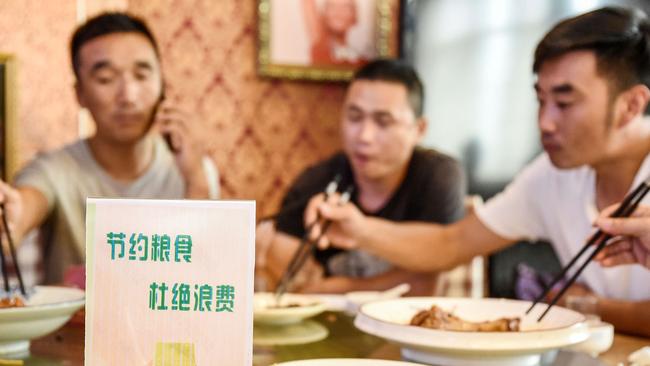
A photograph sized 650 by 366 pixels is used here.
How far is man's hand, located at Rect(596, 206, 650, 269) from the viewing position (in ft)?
3.76

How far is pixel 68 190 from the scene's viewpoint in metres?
2.26

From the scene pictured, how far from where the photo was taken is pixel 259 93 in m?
3.41

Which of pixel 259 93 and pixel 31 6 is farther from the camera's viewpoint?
pixel 259 93

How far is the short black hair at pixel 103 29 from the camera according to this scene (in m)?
2.28

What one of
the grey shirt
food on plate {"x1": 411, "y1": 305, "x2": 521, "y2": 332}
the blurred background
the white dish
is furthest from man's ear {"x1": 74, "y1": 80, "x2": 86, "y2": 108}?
food on plate {"x1": 411, "y1": 305, "x2": 521, "y2": 332}

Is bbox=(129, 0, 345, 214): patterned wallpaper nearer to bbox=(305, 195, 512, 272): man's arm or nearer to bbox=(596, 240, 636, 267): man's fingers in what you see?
bbox=(305, 195, 512, 272): man's arm

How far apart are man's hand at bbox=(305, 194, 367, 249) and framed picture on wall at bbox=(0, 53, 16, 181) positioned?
1.52 metres

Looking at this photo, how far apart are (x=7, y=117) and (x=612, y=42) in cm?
232

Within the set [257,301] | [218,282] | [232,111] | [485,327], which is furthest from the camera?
[232,111]

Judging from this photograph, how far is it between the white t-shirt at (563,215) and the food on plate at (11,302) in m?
1.26

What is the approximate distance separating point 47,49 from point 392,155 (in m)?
1.54

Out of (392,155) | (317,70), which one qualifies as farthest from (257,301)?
(317,70)

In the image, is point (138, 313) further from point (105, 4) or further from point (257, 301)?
point (105, 4)

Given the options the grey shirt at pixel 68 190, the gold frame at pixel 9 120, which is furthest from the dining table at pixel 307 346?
the gold frame at pixel 9 120
